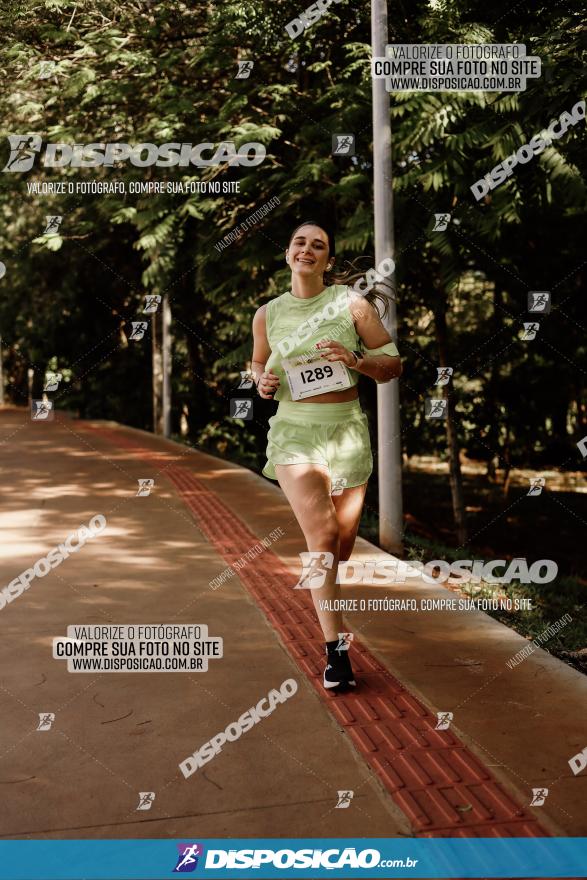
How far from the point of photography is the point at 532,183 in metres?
7.93

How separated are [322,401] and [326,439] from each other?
17 cm

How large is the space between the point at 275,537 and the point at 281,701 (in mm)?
3584

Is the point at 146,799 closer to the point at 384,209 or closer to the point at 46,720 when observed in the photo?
the point at 46,720

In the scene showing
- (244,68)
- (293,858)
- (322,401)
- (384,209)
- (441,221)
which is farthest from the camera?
(244,68)

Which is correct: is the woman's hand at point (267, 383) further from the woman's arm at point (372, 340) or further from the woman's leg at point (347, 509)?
the woman's leg at point (347, 509)

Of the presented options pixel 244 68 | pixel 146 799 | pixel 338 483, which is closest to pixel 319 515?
pixel 338 483

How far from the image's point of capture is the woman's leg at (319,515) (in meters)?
3.96

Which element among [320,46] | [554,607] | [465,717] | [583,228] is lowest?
[554,607]

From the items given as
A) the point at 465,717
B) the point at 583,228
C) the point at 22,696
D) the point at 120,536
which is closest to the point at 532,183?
the point at 583,228

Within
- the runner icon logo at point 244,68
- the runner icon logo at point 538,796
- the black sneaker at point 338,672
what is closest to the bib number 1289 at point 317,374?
the black sneaker at point 338,672

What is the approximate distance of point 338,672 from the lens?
13.2 ft

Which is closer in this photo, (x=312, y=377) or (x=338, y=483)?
(x=312, y=377)

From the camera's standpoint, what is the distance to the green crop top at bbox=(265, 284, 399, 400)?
13.1 feet

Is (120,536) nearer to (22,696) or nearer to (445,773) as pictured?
(22,696)
